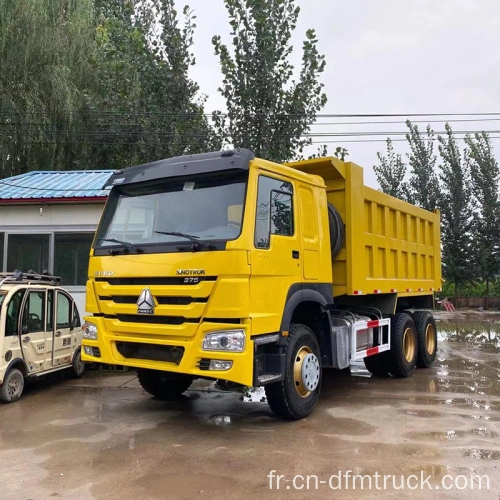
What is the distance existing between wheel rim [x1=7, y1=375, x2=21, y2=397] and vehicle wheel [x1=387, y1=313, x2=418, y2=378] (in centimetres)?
566

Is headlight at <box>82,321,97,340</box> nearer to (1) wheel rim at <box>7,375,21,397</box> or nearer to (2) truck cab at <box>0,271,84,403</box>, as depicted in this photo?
(2) truck cab at <box>0,271,84,403</box>

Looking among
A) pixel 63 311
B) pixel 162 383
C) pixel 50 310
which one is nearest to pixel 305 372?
pixel 162 383

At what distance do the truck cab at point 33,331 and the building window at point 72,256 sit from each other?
1762 mm

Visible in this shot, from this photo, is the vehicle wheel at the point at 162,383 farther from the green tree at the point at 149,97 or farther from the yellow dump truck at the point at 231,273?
the green tree at the point at 149,97

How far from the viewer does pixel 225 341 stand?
195 inches

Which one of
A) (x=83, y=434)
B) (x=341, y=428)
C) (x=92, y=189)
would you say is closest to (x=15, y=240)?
(x=92, y=189)

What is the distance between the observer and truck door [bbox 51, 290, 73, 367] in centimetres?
791

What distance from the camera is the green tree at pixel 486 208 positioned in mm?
24859

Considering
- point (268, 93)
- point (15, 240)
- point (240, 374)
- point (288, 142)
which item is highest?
point (268, 93)

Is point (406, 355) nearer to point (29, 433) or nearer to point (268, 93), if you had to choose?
point (29, 433)

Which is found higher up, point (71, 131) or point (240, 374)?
point (71, 131)

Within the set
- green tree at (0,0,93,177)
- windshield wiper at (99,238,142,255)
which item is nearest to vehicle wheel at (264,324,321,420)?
windshield wiper at (99,238,142,255)

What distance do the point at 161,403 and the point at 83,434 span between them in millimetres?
1522

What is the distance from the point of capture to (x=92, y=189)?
34.1ft
